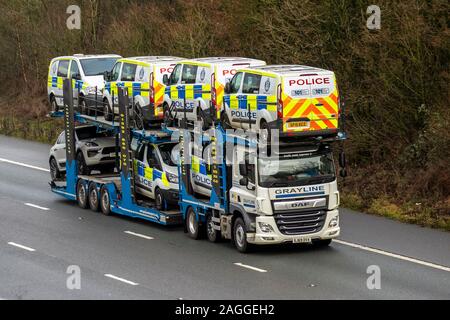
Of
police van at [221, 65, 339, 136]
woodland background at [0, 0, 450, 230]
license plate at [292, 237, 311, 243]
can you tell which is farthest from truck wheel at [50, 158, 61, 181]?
license plate at [292, 237, 311, 243]

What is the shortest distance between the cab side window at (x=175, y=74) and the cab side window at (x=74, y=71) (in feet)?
19.1

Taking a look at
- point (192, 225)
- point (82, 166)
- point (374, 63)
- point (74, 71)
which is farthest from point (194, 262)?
point (74, 71)

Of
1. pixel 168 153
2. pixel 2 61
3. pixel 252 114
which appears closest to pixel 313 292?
pixel 252 114

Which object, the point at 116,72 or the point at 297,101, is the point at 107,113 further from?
the point at 297,101

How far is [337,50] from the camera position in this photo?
34.7 m

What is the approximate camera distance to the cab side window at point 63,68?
3525 cm

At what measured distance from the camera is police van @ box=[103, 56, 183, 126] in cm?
2931

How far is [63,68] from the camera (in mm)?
35562

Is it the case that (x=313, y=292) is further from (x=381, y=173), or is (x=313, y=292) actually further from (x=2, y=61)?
(x=2, y=61)

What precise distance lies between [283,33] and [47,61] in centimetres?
2041

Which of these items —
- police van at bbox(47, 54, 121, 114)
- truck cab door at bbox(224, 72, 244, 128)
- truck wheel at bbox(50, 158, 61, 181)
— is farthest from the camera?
truck wheel at bbox(50, 158, 61, 181)

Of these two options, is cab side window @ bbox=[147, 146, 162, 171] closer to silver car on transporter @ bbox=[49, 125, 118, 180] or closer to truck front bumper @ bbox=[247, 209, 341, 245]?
silver car on transporter @ bbox=[49, 125, 118, 180]

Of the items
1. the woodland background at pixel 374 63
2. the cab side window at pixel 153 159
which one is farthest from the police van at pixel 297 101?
the woodland background at pixel 374 63

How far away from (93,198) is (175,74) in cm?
418
